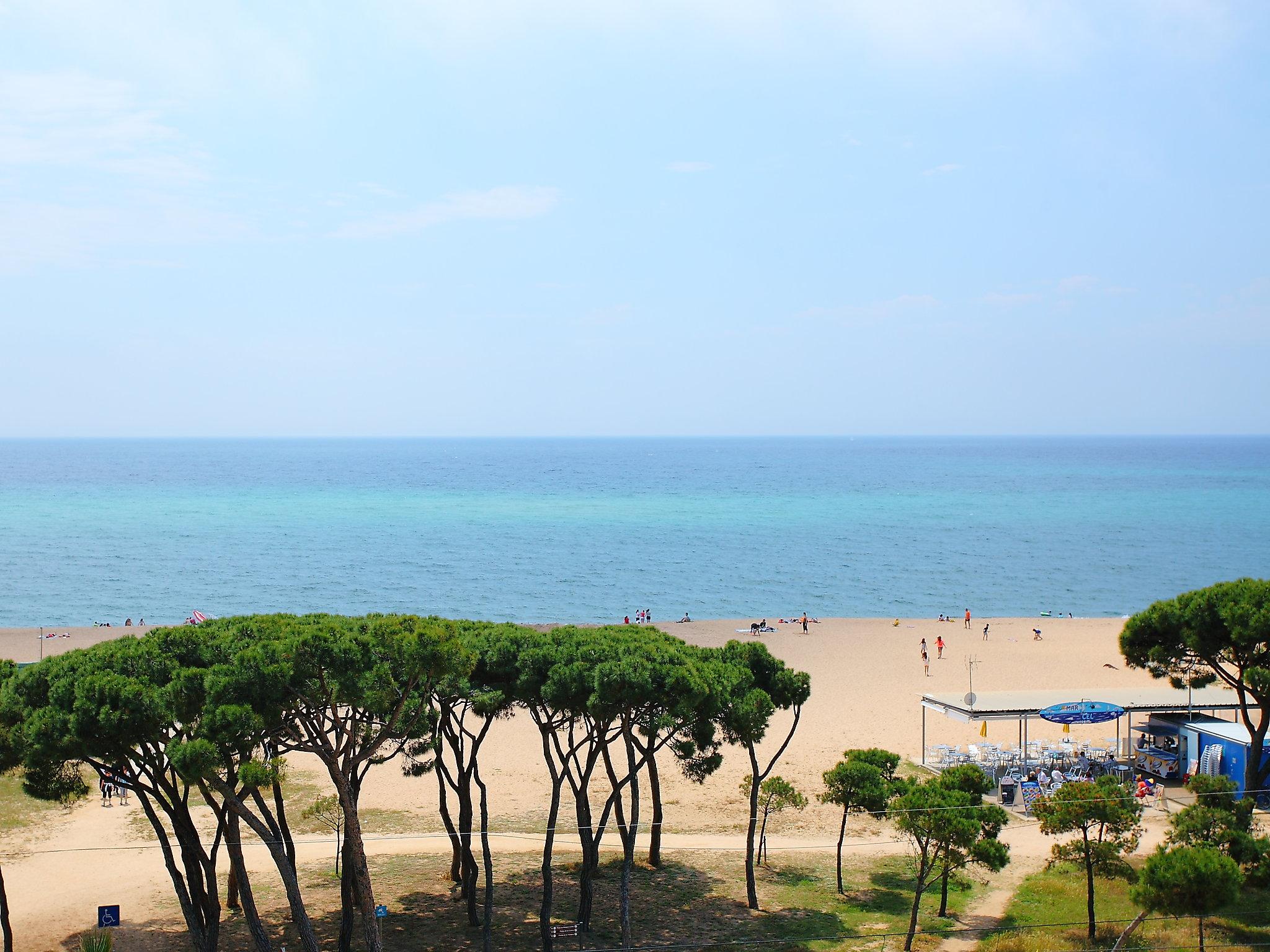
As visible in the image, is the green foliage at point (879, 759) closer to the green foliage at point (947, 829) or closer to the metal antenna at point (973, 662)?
the green foliage at point (947, 829)

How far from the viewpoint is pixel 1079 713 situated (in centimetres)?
2358

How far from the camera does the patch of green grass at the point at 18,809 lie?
73.1ft

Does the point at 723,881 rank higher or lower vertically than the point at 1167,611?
lower

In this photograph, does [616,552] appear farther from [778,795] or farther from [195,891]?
[195,891]

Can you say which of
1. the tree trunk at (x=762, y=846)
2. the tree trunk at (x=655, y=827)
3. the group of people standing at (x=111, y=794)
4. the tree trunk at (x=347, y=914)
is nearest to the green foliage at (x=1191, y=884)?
the tree trunk at (x=762, y=846)

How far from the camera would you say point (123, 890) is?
61.6 ft

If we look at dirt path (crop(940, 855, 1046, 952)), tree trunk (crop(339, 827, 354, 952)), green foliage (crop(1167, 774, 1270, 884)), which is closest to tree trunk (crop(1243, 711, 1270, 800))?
green foliage (crop(1167, 774, 1270, 884))

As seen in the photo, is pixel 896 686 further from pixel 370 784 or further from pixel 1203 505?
pixel 1203 505

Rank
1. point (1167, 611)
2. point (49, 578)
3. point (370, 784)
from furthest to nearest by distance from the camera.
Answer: point (49, 578) < point (370, 784) < point (1167, 611)

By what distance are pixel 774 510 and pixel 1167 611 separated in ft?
339

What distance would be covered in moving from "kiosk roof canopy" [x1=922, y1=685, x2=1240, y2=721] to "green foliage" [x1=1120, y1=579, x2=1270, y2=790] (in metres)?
3.52

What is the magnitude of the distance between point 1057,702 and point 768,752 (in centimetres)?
777

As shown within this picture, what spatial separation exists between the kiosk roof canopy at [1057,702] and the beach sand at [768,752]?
127cm

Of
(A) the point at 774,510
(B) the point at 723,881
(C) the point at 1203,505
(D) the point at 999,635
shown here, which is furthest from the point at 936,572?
(C) the point at 1203,505
